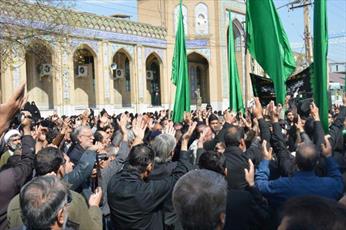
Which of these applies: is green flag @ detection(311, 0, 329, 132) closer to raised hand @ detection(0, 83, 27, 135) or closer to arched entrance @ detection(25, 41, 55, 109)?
raised hand @ detection(0, 83, 27, 135)

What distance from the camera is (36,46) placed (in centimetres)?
1667

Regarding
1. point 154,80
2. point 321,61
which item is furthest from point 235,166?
point 154,80

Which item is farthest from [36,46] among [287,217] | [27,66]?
[287,217]

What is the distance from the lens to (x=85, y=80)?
2948 centimetres

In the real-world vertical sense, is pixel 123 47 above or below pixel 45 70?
above

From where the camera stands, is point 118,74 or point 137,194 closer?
point 137,194

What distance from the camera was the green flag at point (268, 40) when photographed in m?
7.18

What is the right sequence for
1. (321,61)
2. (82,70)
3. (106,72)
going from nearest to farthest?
(321,61), (106,72), (82,70)

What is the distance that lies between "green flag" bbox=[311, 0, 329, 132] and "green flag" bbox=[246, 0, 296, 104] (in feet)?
3.20

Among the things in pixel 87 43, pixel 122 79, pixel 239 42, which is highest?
pixel 239 42

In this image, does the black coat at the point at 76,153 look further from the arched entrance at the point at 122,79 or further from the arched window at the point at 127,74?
the arched window at the point at 127,74

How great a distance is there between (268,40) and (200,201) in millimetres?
5298

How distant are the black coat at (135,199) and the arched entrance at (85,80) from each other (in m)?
25.1

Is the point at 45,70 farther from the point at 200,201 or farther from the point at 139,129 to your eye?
the point at 200,201
